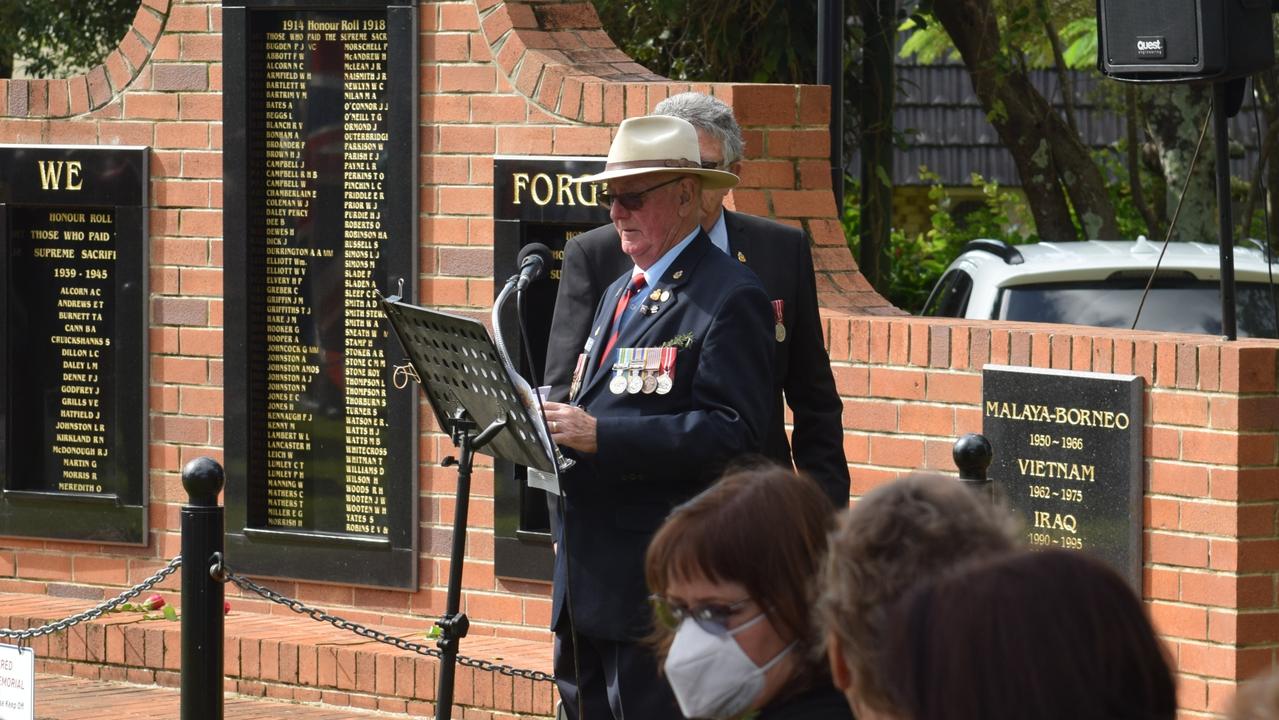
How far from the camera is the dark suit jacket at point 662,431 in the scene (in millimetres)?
4332

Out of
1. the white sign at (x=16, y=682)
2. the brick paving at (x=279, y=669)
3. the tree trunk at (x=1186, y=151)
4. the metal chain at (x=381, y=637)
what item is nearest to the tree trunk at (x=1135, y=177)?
the tree trunk at (x=1186, y=151)

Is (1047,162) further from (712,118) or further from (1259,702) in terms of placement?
(1259,702)

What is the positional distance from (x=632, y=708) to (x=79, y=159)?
4140mm

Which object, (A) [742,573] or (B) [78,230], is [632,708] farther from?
(B) [78,230]

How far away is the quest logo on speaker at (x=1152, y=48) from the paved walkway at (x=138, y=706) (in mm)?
3295

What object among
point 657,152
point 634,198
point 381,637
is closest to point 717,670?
point 634,198

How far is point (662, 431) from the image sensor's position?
4328mm

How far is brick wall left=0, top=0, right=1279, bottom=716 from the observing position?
5734 millimetres

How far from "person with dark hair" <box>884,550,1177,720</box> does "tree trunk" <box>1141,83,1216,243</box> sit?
11.7 m

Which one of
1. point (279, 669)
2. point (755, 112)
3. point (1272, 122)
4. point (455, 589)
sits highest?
point (1272, 122)

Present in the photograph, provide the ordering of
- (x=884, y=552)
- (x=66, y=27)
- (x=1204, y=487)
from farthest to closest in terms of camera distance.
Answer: (x=66, y=27) < (x=1204, y=487) < (x=884, y=552)

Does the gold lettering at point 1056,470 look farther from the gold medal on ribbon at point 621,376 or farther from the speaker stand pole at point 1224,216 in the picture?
the gold medal on ribbon at point 621,376

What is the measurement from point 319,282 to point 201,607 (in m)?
1.94

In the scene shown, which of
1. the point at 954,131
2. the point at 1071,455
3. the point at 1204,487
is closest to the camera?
the point at 1204,487
